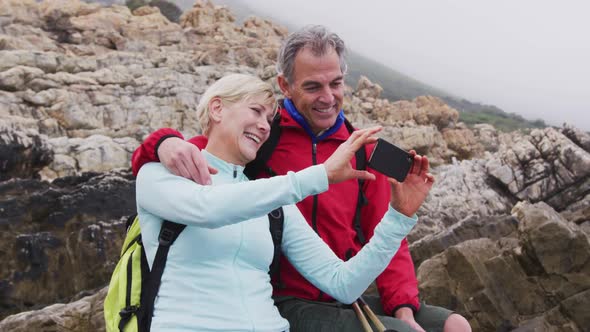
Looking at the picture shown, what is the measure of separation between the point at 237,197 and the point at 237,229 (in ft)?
1.55

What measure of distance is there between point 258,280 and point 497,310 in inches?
235

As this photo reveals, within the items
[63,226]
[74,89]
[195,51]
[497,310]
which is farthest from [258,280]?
[195,51]

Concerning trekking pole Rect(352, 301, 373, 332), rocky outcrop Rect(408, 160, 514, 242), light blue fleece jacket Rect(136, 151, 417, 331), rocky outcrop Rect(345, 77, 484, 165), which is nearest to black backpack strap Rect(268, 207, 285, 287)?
light blue fleece jacket Rect(136, 151, 417, 331)

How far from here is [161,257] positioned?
293 centimetres

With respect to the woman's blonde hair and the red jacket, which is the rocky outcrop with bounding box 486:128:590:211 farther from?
the woman's blonde hair

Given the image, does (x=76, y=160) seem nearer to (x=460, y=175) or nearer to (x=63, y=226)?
(x=63, y=226)

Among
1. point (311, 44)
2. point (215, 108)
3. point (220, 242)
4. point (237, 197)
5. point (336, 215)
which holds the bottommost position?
point (336, 215)

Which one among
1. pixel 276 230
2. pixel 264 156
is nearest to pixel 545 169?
pixel 264 156

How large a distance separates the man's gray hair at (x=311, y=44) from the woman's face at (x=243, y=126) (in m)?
1.12

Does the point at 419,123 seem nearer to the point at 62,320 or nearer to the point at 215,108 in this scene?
the point at 62,320

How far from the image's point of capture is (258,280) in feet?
10.4

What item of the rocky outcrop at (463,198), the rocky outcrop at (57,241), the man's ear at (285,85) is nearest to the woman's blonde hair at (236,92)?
the man's ear at (285,85)

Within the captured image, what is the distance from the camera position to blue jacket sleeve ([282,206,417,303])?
3.41m

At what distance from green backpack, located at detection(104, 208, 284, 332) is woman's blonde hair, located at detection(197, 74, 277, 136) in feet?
3.34
